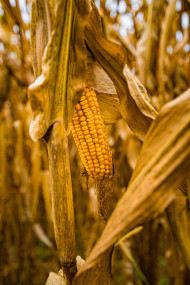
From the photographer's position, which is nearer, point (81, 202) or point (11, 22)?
point (11, 22)

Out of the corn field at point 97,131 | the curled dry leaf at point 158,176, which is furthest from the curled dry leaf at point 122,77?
the curled dry leaf at point 158,176

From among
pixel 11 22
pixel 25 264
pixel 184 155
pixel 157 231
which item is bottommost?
pixel 157 231

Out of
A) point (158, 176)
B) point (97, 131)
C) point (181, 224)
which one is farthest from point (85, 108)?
point (181, 224)

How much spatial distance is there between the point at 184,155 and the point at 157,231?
1.24 m

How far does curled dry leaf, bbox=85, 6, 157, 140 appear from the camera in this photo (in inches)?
21.8

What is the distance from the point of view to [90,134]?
1.92 ft

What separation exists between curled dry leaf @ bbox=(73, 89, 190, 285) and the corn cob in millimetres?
183

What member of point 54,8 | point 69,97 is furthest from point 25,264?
point 54,8

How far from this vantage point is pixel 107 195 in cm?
69

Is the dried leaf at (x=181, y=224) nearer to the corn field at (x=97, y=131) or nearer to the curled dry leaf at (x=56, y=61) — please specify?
the corn field at (x=97, y=131)

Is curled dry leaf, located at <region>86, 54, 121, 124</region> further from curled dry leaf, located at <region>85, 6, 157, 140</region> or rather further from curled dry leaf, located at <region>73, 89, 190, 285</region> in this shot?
curled dry leaf, located at <region>73, 89, 190, 285</region>

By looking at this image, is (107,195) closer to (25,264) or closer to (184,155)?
(184,155)

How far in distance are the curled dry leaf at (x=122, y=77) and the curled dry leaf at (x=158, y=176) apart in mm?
141

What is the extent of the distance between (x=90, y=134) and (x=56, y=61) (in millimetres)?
181
